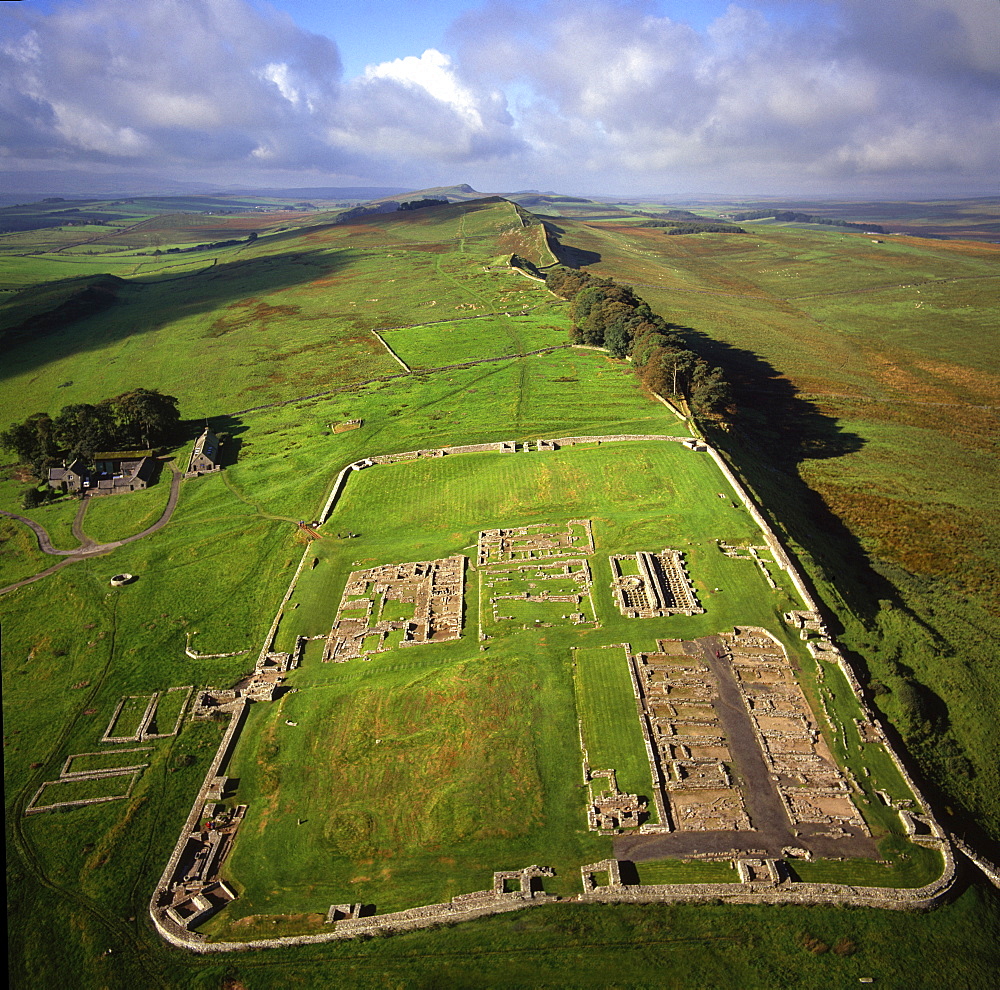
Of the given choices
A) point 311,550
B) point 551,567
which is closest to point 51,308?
point 311,550

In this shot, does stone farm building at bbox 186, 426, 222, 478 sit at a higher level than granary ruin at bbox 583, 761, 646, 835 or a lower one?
lower

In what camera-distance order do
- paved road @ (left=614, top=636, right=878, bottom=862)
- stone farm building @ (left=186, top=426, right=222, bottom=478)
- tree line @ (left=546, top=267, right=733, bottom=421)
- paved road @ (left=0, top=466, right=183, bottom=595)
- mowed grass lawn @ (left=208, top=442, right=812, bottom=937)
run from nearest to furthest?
paved road @ (left=614, top=636, right=878, bottom=862), mowed grass lawn @ (left=208, top=442, right=812, bottom=937), paved road @ (left=0, top=466, right=183, bottom=595), stone farm building @ (left=186, top=426, right=222, bottom=478), tree line @ (left=546, top=267, right=733, bottom=421)

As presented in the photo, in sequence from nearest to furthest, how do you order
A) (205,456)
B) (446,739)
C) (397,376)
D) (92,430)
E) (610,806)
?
(610,806), (446,739), (205,456), (92,430), (397,376)

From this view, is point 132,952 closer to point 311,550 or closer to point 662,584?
point 311,550

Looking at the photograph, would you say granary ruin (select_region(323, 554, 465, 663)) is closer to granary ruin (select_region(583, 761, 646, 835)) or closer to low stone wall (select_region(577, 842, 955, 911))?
granary ruin (select_region(583, 761, 646, 835))

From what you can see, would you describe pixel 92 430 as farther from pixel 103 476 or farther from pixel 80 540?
pixel 80 540

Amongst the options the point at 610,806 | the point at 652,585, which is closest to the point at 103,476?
the point at 652,585

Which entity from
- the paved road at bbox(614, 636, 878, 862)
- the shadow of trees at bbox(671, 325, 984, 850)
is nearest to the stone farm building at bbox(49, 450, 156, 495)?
the paved road at bbox(614, 636, 878, 862)
